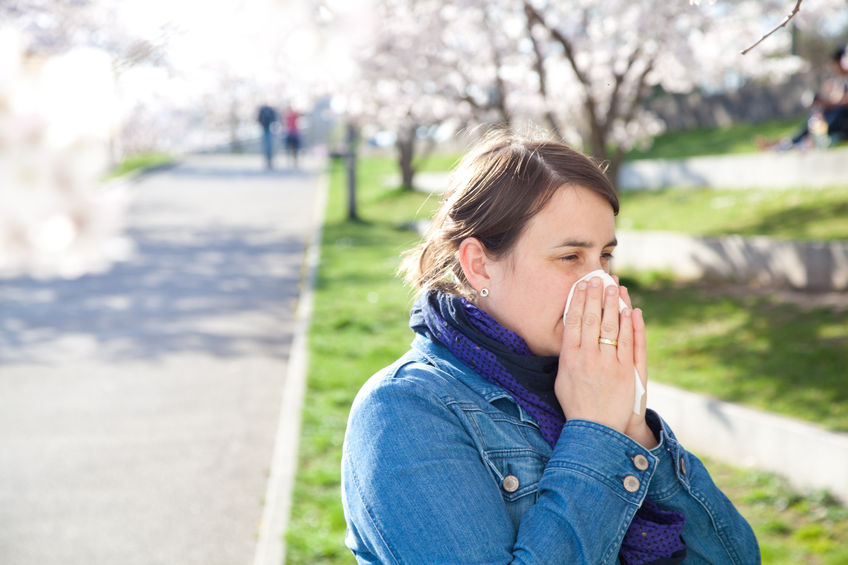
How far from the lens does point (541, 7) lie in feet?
29.7

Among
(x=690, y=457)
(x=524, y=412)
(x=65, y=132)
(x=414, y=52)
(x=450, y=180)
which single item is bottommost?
(x=690, y=457)

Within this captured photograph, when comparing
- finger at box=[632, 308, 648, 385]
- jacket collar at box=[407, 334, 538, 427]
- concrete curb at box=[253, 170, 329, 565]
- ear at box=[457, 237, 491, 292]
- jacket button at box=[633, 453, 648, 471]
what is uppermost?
ear at box=[457, 237, 491, 292]

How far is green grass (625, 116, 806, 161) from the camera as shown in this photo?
15.5 metres

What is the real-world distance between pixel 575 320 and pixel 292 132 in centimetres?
2574

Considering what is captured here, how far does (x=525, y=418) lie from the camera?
1.80 metres

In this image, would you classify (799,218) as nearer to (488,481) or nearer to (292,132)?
(488,481)

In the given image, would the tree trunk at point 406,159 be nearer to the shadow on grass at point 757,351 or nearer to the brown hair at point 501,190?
the shadow on grass at point 757,351

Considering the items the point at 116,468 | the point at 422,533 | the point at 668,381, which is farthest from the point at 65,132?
the point at 668,381

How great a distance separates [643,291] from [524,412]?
7311 mm

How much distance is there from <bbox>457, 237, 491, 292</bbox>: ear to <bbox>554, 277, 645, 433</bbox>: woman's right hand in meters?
0.25

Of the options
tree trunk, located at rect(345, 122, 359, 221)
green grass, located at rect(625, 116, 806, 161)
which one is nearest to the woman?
green grass, located at rect(625, 116, 806, 161)

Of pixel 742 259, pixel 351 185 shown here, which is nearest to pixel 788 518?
pixel 742 259

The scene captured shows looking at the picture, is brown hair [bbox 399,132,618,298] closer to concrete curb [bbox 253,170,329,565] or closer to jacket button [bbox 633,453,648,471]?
jacket button [bbox 633,453,648,471]

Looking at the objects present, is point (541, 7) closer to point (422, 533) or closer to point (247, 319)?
point (247, 319)
